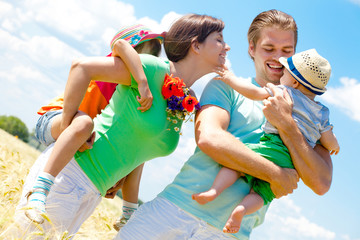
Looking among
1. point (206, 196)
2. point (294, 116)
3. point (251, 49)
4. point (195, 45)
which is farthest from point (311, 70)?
point (206, 196)

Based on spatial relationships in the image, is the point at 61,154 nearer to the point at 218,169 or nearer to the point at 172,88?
the point at 172,88

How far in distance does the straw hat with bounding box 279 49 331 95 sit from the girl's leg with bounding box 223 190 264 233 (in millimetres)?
1133

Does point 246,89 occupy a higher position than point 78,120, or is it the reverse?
point 246,89

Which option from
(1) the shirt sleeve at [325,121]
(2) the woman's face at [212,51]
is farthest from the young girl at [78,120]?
(1) the shirt sleeve at [325,121]

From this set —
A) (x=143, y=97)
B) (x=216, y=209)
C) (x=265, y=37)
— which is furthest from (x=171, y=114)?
(x=265, y=37)

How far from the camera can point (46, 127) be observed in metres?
3.44

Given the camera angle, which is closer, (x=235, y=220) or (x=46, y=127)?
(x=235, y=220)

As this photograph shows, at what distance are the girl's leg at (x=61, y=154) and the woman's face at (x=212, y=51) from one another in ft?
4.23

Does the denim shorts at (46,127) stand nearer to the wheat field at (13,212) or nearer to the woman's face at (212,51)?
the wheat field at (13,212)

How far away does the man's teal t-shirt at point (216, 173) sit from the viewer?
123 inches

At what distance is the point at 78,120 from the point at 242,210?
1.52 meters

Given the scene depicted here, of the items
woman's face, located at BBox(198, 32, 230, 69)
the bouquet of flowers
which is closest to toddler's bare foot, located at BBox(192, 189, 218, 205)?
the bouquet of flowers

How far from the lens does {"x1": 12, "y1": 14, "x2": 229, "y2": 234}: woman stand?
3.08 meters

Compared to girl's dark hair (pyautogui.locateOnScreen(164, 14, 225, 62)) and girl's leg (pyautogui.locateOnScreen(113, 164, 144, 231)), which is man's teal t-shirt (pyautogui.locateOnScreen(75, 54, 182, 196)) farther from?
girl's leg (pyautogui.locateOnScreen(113, 164, 144, 231))
